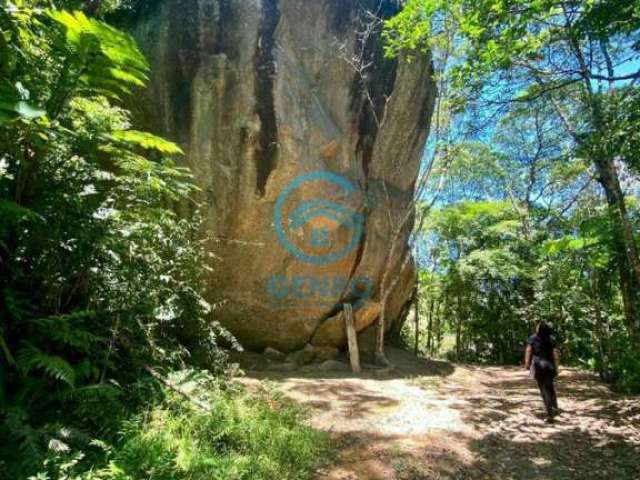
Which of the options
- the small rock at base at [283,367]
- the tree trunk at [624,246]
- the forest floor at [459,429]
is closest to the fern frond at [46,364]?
the forest floor at [459,429]

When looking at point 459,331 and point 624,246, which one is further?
point 459,331

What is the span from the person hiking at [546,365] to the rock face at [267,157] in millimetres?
4752

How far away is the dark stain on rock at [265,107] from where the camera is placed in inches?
358

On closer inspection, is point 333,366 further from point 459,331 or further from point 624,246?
point 459,331

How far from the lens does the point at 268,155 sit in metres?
9.12

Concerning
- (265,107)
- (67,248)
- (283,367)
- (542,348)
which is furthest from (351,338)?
(67,248)

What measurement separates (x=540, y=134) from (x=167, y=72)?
532 inches

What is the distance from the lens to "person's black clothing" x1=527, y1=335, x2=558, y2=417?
19.6ft

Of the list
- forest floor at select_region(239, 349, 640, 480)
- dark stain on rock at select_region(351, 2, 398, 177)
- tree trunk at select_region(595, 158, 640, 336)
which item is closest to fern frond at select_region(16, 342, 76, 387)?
forest floor at select_region(239, 349, 640, 480)

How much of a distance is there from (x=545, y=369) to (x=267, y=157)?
22.9 ft

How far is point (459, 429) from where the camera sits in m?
5.23

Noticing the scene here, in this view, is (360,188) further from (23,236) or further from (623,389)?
(23,236)

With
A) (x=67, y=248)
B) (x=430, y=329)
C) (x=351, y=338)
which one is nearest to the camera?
(x=67, y=248)

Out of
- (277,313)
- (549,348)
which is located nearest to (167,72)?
(277,313)
